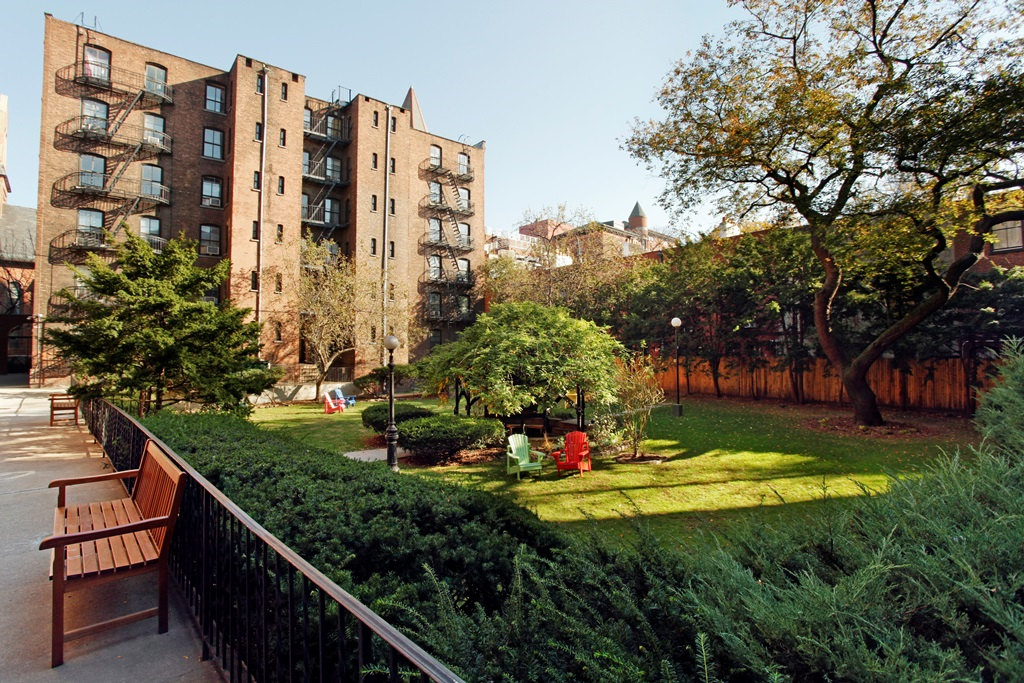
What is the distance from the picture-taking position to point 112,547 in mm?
3768

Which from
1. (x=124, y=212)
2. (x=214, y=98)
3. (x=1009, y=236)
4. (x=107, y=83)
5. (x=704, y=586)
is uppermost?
(x=214, y=98)

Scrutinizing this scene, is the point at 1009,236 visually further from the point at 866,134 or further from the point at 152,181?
the point at 152,181

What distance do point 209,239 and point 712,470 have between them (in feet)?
104

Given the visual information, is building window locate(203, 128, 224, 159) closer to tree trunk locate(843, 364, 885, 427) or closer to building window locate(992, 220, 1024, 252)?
tree trunk locate(843, 364, 885, 427)

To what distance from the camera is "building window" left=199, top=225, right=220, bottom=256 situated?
30.8 meters

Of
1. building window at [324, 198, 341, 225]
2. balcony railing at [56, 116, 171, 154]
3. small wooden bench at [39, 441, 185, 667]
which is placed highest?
balcony railing at [56, 116, 171, 154]

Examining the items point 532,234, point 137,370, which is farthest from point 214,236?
point 137,370

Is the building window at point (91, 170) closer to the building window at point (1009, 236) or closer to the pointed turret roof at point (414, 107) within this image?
the pointed turret roof at point (414, 107)

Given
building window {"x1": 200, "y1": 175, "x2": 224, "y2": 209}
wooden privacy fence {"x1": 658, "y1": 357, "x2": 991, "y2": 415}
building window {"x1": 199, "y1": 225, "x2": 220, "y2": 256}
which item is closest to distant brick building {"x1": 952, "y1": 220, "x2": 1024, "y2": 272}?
wooden privacy fence {"x1": 658, "y1": 357, "x2": 991, "y2": 415}

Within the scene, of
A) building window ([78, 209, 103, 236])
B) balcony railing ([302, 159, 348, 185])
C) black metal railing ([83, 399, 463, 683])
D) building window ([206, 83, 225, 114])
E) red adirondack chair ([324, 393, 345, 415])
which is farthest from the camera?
balcony railing ([302, 159, 348, 185])

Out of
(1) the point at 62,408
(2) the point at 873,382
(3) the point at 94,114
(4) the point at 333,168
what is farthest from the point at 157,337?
(4) the point at 333,168

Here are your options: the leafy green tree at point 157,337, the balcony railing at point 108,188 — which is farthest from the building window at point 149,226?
the leafy green tree at point 157,337

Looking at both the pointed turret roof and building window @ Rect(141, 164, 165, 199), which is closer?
building window @ Rect(141, 164, 165, 199)

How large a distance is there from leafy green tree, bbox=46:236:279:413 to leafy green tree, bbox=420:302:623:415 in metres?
4.74
